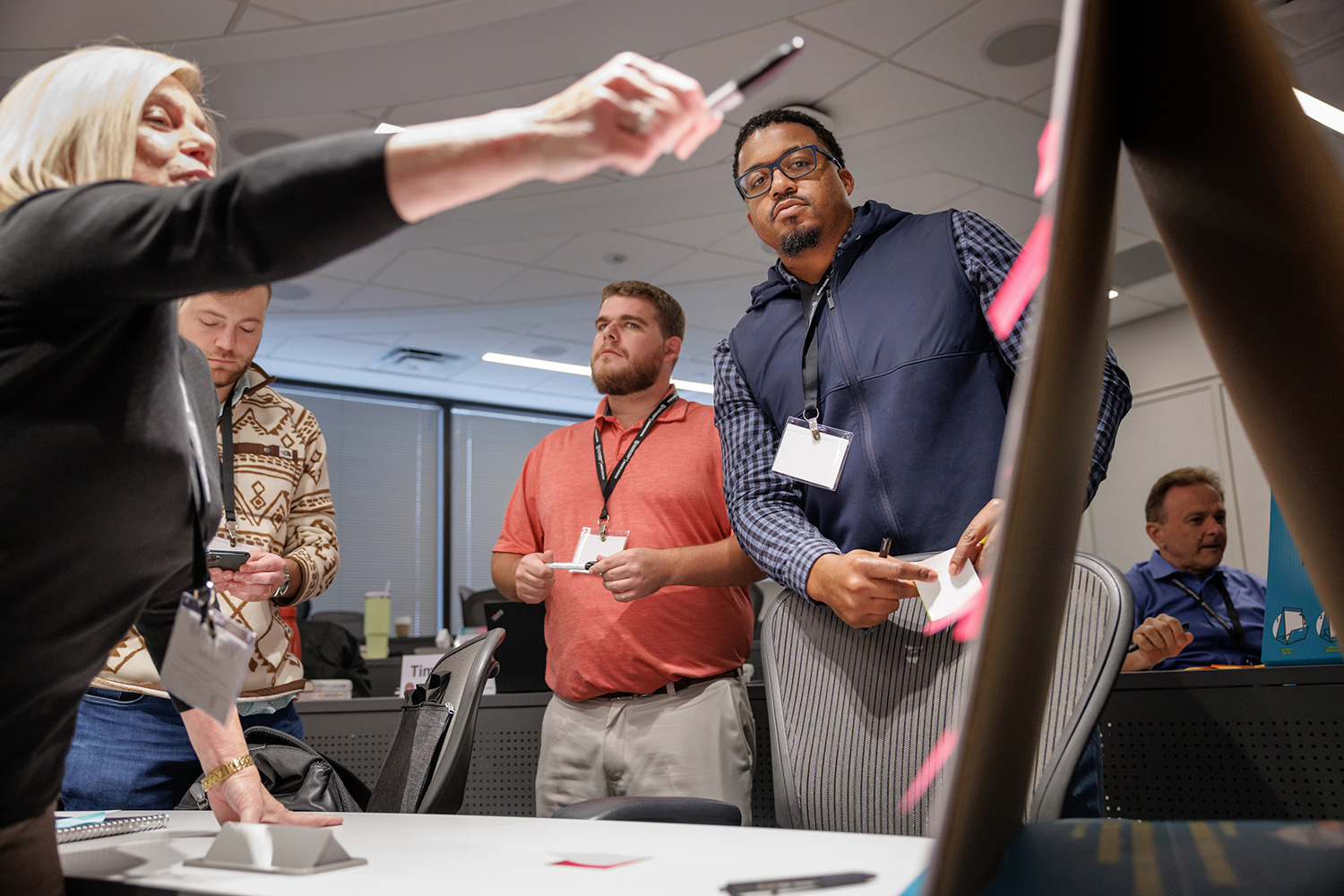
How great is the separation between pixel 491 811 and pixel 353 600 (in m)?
5.89

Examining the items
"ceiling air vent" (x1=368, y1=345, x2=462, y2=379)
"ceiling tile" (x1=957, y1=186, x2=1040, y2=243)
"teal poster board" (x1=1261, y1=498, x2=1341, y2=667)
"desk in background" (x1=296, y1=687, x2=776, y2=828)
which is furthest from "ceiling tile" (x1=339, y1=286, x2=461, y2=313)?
"teal poster board" (x1=1261, y1=498, x2=1341, y2=667)

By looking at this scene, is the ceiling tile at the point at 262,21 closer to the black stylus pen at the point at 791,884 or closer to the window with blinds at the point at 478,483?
the black stylus pen at the point at 791,884

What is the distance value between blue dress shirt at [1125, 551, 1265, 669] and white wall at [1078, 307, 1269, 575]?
2903mm

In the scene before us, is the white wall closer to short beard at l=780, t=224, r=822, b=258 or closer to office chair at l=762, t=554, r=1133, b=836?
short beard at l=780, t=224, r=822, b=258

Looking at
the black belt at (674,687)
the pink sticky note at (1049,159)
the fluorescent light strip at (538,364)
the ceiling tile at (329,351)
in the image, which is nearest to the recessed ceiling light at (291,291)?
the ceiling tile at (329,351)

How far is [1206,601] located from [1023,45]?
7.32 feet

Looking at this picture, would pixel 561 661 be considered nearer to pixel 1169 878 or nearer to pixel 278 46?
pixel 1169 878

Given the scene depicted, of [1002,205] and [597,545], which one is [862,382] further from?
[1002,205]

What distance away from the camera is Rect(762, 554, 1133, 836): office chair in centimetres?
93

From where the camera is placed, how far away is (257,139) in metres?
4.00

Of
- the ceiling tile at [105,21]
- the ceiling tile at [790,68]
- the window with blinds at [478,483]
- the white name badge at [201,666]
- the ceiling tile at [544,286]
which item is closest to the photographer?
the white name badge at [201,666]

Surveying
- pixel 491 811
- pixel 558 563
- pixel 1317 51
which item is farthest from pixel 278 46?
pixel 1317 51

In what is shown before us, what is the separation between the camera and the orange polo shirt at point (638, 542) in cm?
194

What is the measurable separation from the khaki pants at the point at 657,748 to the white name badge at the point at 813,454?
0.69 metres
